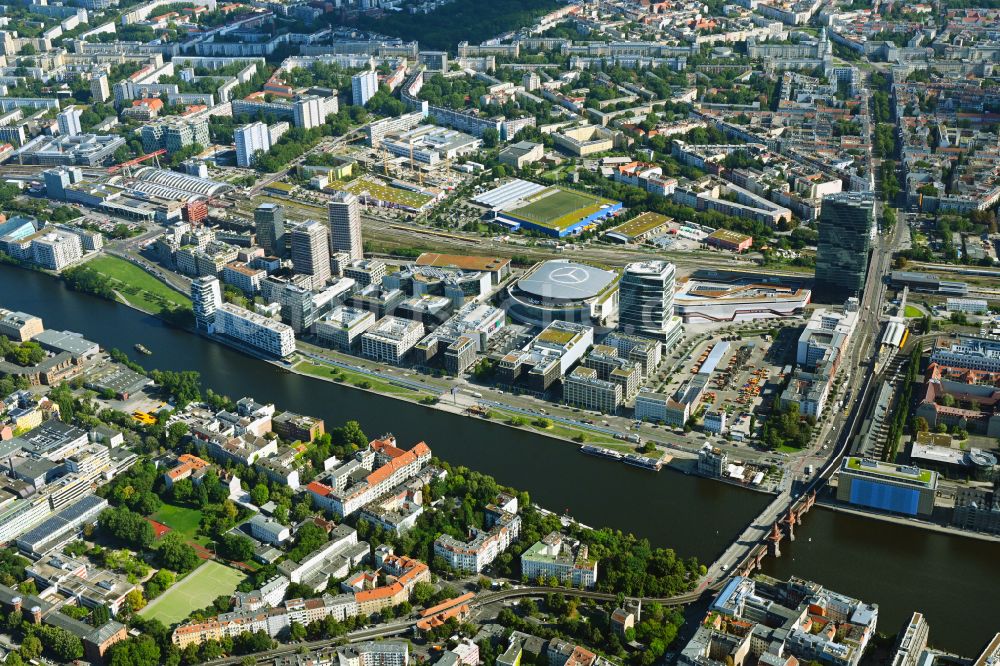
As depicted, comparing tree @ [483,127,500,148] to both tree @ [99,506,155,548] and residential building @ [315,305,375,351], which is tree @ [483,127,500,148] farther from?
tree @ [99,506,155,548]

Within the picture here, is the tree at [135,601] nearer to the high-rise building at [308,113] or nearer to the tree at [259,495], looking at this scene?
the tree at [259,495]

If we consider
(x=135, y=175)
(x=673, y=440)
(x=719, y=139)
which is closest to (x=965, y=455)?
(x=673, y=440)

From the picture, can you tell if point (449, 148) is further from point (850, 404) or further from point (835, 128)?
point (850, 404)

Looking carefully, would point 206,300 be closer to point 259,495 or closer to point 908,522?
point 259,495

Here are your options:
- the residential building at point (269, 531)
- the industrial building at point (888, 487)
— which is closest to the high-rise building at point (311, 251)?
the residential building at point (269, 531)

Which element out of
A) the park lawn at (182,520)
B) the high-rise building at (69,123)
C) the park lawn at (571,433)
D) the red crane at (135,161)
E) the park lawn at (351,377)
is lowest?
the park lawn at (351,377)

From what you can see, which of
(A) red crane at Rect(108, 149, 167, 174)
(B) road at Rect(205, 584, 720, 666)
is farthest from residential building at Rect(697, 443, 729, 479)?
Answer: (A) red crane at Rect(108, 149, 167, 174)
